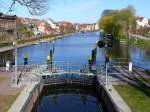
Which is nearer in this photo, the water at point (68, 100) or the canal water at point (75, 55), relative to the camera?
the water at point (68, 100)

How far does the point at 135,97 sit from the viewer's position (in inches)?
1011

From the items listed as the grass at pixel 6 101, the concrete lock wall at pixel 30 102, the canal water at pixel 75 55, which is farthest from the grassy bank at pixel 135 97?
the canal water at pixel 75 55

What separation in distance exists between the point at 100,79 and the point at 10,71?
963cm

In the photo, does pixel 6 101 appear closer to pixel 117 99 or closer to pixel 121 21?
pixel 117 99

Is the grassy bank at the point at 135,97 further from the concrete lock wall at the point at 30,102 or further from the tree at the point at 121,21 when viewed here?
the tree at the point at 121,21

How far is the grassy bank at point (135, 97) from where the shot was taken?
22788 millimetres

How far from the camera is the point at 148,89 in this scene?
28.6m

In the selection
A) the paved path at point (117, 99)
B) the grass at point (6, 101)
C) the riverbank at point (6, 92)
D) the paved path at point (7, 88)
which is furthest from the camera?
the paved path at point (7, 88)

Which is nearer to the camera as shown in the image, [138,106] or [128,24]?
[138,106]

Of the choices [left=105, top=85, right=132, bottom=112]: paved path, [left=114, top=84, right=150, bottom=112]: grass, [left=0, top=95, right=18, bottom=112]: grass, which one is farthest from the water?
[left=0, top=95, right=18, bottom=112]: grass

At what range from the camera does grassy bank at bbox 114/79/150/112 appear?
22788 mm

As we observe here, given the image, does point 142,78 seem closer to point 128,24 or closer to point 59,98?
point 59,98

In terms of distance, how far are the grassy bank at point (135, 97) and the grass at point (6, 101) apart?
22.7 ft

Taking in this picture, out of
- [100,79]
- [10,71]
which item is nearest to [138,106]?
[100,79]
